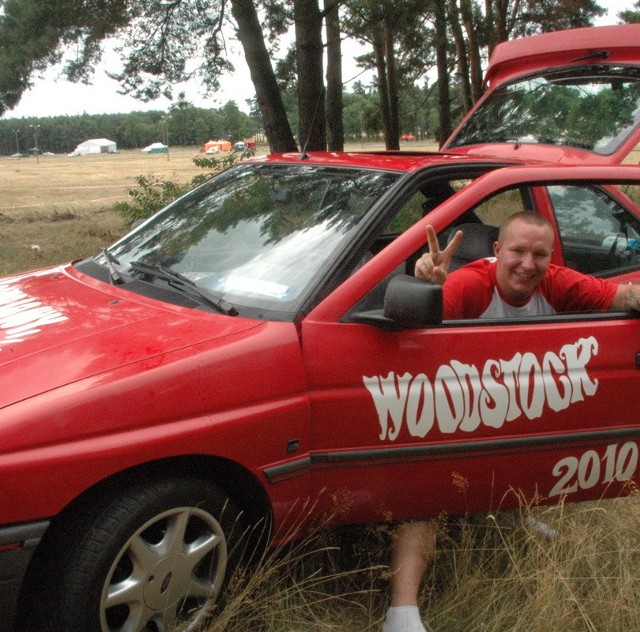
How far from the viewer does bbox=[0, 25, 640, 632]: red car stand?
2387 mm

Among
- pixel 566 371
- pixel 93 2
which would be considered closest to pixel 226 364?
pixel 566 371

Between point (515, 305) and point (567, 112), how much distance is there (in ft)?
11.2

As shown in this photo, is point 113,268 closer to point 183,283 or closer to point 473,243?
point 183,283

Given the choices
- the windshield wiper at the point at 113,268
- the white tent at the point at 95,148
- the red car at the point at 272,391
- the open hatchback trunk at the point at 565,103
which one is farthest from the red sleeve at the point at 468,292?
the white tent at the point at 95,148

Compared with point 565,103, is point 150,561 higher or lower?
lower

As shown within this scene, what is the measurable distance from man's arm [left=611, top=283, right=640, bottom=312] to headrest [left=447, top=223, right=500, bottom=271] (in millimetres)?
570

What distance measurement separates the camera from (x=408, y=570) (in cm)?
296

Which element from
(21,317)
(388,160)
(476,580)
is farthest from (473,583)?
(21,317)

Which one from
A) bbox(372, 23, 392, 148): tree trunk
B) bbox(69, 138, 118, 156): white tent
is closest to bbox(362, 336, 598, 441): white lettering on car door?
bbox(372, 23, 392, 148): tree trunk

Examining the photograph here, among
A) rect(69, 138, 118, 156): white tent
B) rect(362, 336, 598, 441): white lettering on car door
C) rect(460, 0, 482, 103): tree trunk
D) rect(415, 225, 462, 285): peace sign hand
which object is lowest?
rect(362, 336, 598, 441): white lettering on car door

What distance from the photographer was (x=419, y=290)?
2.65m

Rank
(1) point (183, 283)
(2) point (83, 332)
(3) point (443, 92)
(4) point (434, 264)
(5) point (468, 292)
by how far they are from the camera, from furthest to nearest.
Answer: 1. (3) point (443, 92)
2. (5) point (468, 292)
3. (1) point (183, 283)
4. (4) point (434, 264)
5. (2) point (83, 332)

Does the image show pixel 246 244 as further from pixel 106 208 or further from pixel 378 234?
pixel 106 208

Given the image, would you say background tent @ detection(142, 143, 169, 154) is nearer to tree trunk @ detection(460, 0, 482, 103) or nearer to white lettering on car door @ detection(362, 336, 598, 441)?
tree trunk @ detection(460, 0, 482, 103)
